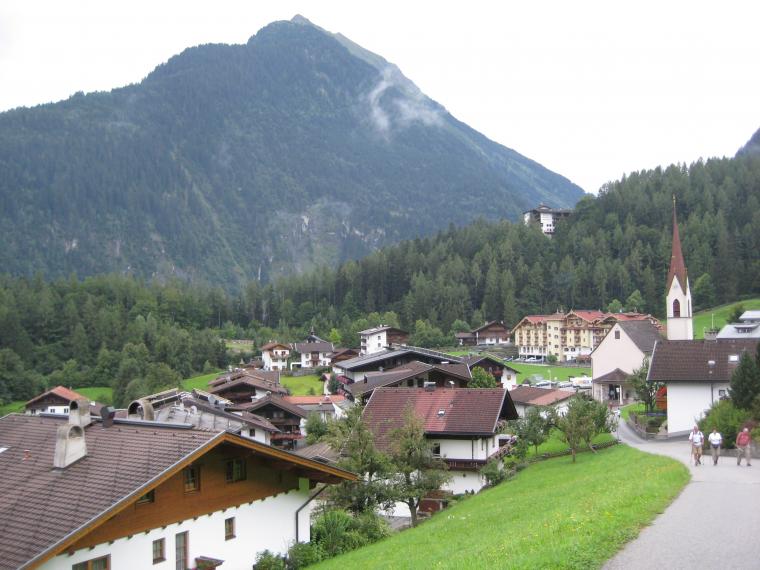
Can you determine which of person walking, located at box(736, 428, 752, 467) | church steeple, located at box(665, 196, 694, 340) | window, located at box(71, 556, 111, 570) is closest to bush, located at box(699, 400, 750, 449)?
person walking, located at box(736, 428, 752, 467)

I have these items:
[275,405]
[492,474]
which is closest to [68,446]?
[492,474]

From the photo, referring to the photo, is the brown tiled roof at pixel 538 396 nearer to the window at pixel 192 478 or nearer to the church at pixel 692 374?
the church at pixel 692 374

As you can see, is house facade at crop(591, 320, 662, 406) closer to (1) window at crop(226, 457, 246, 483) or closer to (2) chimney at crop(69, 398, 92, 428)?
(1) window at crop(226, 457, 246, 483)

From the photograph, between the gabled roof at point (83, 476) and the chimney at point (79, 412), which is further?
the chimney at point (79, 412)

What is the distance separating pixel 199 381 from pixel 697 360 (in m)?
82.9

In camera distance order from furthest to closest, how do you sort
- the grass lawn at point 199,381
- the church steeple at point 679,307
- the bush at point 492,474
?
the grass lawn at point 199,381 → the church steeple at point 679,307 → the bush at point 492,474

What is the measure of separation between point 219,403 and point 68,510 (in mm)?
47982

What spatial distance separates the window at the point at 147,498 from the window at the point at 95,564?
1200 mm

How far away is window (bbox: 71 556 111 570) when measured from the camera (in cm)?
1372

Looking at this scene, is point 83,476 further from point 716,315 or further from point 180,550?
point 716,315

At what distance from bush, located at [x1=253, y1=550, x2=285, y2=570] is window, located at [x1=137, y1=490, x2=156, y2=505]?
11.9ft

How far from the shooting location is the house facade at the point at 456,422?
35219 mm

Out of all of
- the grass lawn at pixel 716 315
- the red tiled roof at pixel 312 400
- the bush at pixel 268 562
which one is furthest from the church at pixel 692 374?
the grass lawn at pixel 716 315

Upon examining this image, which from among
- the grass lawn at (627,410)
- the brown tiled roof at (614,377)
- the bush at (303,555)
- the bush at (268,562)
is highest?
the bush at (268,562)
